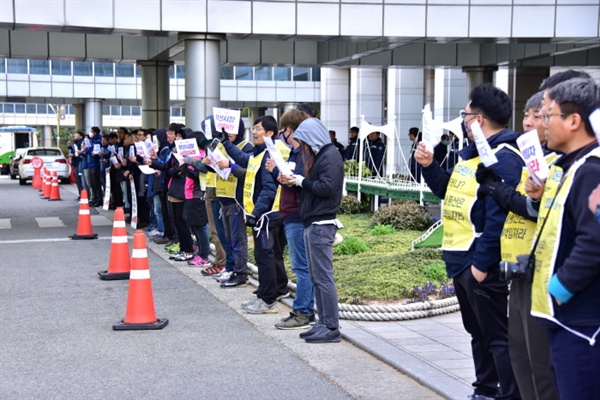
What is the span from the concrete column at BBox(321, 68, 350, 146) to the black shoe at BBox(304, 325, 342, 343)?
36.6m

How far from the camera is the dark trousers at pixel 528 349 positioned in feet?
13.6

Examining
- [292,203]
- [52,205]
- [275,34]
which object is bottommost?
[52,205]

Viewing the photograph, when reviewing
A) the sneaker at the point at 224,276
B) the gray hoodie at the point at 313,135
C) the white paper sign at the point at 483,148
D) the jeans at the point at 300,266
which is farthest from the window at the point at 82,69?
the white paper sign at the point at 483,148

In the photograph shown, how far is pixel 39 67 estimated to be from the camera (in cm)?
5028

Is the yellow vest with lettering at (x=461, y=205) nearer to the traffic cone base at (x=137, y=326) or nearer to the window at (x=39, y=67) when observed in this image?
the traffic cone base at (x=137, y=326)

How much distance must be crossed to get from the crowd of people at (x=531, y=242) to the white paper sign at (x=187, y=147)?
6.23 m

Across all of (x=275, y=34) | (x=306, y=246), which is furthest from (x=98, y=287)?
(x=275, y=34)

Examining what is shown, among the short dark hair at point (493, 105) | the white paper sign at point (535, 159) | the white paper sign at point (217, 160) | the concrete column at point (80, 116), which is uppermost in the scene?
the concrete column at point (80, 116)

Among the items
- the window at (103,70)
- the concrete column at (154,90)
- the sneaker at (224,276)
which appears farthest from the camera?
the window at (103,70)

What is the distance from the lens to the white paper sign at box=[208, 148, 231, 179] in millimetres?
9484

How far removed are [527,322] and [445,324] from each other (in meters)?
4.16

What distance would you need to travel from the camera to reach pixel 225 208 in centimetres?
1028

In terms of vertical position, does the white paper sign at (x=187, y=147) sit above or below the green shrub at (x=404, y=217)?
above

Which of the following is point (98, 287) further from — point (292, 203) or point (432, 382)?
point (432, 382)
